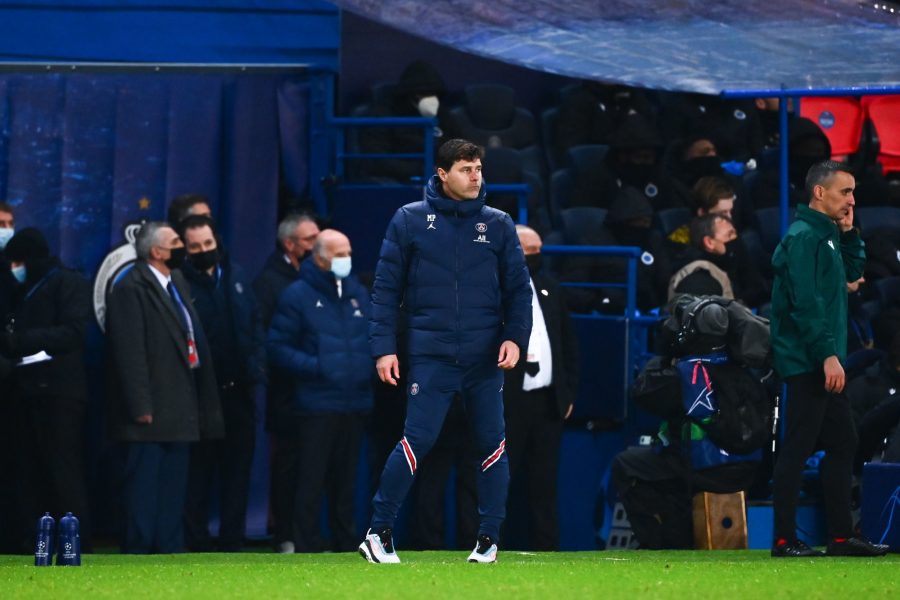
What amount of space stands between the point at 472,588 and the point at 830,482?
2.66 metres

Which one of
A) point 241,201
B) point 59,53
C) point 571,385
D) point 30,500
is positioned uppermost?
point 59,53

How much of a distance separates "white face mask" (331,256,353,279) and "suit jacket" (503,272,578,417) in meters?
1.12

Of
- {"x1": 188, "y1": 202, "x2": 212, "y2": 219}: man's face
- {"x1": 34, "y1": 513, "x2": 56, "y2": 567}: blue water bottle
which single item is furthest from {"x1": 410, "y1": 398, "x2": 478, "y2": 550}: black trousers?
{"x1": 34, "y1": 513, "x2": 56, "y2": 567}: blue water bottle

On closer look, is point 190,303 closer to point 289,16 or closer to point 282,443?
point 282,443

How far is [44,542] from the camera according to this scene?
8969 mm

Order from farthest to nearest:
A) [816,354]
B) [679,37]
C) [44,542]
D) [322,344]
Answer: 1. [322,344]
2. [679,37]
3. [816,354]
4. [44,542]

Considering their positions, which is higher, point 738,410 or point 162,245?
point 162,245

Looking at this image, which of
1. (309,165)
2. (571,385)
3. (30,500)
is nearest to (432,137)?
(309,165)

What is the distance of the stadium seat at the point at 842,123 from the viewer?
13672 mm

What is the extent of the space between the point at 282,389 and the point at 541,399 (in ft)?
5.21

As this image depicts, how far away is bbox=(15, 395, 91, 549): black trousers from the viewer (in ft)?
37.3

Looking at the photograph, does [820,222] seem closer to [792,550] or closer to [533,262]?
[792,550]

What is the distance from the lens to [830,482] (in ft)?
31.1

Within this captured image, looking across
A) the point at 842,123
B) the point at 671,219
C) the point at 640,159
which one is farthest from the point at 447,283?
the point at 842,123
